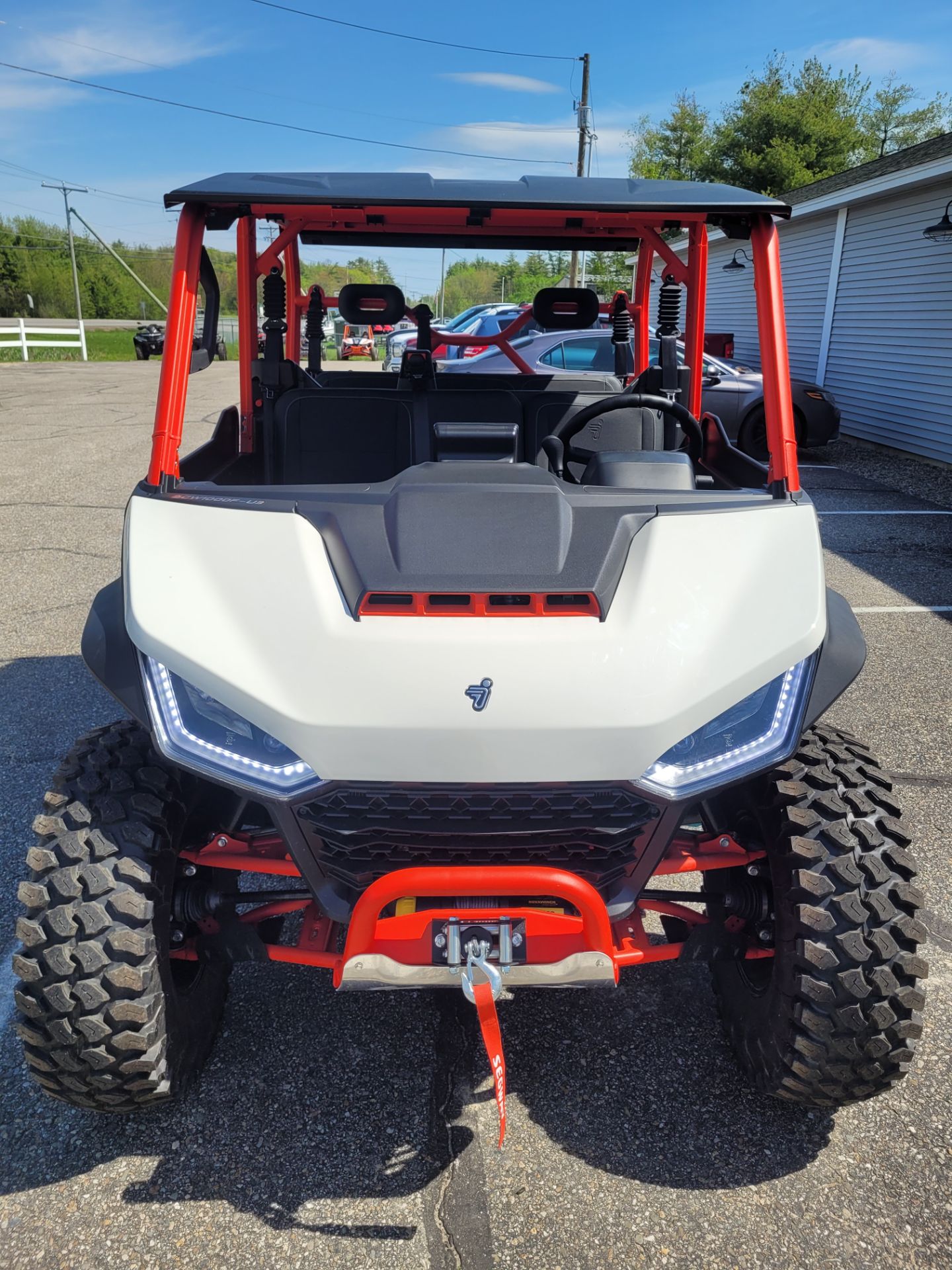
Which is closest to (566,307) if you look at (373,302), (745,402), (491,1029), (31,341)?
(373,302)

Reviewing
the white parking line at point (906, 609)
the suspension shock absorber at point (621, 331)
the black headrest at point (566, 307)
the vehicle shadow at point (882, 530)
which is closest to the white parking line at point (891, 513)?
the vehicle shadow at point (882, 530)

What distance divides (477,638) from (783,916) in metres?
0.88

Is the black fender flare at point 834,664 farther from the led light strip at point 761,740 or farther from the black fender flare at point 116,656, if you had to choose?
the black fender flare at point 116,656

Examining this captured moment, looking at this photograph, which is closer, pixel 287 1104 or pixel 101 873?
pixel 101 873

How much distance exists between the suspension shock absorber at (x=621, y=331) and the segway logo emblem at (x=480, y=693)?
3333mm

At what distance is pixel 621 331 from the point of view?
507 centimetres

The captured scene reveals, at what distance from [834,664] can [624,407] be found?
4.13 feet

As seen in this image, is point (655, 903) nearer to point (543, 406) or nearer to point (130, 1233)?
point (130, 1233)

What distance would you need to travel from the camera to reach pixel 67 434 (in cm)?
1345

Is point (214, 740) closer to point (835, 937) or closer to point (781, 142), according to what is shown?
point (835, 937)

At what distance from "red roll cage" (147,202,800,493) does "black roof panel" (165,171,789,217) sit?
3cm

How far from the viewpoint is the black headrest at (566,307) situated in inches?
152

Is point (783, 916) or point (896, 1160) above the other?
point (783, 916)

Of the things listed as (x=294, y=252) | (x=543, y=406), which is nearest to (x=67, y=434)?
(x=294, y=252)
